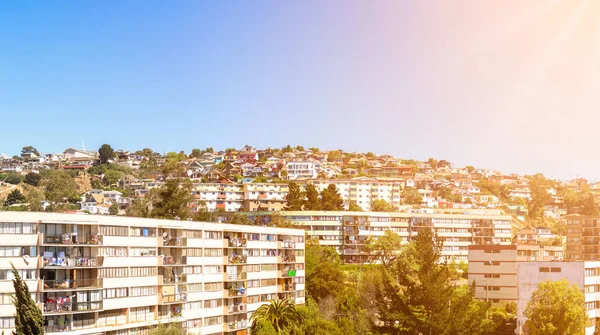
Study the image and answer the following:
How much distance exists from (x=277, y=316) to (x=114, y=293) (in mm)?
22082

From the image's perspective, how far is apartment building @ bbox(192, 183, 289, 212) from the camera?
17688 centimetres

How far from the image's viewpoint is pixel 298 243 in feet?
294

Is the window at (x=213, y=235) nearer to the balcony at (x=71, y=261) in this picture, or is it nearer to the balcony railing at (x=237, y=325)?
the balcony railing at (x=237, y=325)

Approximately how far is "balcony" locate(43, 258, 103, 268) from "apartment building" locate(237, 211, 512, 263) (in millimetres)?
76060

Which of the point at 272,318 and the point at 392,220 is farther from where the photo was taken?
the point at 392,220

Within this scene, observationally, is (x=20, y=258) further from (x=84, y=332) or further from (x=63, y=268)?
(x=84, y=332)

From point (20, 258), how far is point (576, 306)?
1730 inches

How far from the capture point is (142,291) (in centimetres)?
6178

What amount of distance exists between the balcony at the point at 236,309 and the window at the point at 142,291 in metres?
11.9

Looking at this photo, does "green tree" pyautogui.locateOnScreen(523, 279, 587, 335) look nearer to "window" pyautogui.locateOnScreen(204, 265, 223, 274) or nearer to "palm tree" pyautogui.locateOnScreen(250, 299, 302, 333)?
→ "palm tree" pyautogui.locateOnScreen(250, 299, 302, 333)

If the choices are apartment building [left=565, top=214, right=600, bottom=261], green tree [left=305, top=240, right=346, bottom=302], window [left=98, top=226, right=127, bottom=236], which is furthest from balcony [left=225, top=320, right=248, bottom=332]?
apartment building [left=565, top=214, right=600, bottom=261]

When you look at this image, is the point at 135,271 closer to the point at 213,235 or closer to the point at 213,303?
the point at 213,235

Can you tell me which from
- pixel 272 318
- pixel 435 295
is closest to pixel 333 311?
pixel 272 318

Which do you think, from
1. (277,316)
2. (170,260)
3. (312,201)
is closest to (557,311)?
(277,316)
